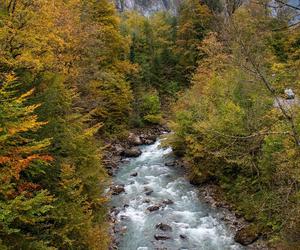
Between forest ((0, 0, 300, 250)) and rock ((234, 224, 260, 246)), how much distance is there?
19 centimetres

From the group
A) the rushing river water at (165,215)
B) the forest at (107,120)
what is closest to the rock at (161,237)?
the rushing river water at (165,215)

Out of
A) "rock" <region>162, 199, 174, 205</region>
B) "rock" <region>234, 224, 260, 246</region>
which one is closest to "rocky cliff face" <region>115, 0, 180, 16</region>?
"rock" <region>162, 199, 174, 205</region>

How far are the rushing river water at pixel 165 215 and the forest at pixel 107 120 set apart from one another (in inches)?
46.0

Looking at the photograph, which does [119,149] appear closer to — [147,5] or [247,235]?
[247,235]

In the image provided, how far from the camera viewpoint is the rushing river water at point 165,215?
1477 cm

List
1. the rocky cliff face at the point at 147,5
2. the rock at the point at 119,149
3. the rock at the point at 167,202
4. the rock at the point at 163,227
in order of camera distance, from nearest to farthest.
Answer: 1. the rock at the point at 163,227
2. the rock at the point at 167,202
3. the rock at the point at 119,149
4. the rocky cliff face at the point at 147,5

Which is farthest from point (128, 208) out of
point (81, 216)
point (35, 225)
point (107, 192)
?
point (35, 225)

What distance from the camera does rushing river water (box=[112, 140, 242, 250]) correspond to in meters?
14.8

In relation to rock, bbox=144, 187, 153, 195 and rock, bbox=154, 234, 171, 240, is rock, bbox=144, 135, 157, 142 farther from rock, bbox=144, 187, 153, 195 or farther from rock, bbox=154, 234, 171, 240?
rock, bbox=154, 234, 171, 240

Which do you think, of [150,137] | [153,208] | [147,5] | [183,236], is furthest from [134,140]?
[147,5]

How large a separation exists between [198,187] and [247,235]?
19.7 ft

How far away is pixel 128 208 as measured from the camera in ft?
59.1

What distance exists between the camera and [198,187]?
802 inches

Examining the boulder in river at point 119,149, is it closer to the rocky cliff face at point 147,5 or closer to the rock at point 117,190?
the rock at point 117,190
